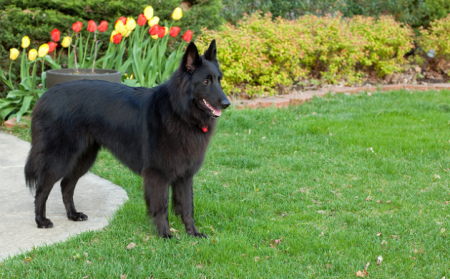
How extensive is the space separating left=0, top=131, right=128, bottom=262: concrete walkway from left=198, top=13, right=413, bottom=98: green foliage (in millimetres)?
3700

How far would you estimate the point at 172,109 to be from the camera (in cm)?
356

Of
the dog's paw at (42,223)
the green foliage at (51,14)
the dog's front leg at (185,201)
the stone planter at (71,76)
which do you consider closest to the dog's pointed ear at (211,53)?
the dog's front leg at (185,201)

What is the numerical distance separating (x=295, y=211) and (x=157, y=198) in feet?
4.13

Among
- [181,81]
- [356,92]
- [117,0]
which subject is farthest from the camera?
[356,92]

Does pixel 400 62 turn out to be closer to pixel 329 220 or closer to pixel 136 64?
pixel 136 64

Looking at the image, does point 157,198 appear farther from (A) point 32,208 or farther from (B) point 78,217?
(A) point 32,208

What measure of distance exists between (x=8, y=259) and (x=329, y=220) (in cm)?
239

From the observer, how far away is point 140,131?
3.66 metres

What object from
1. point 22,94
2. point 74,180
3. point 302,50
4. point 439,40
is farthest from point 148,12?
point 439,40

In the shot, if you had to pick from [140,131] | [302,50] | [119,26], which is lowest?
[302,50]

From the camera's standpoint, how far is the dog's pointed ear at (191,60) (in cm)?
338

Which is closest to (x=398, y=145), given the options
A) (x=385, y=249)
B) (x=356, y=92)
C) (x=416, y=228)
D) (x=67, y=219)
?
(x=416, y=228)

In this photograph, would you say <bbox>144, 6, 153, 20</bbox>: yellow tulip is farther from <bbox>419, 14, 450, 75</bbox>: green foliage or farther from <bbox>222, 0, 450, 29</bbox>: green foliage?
<bbox>419, 14, 450, 75</bbox>: green foliage

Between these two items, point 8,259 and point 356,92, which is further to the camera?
point 356,92
